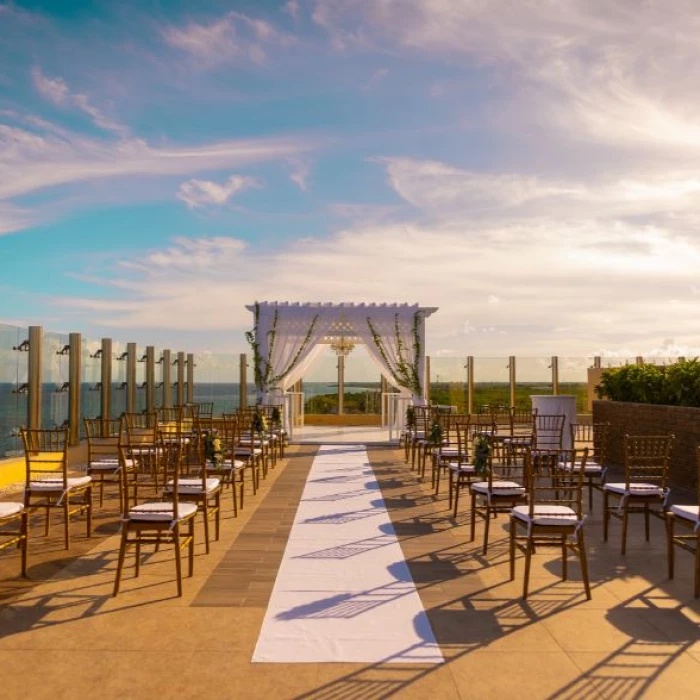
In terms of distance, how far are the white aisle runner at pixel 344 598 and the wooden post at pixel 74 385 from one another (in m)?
5.23

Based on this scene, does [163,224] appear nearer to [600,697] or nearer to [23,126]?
[23,126]

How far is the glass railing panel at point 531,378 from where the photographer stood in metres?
17.9

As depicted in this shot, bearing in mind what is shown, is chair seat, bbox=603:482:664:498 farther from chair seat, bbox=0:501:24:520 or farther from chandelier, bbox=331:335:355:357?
chandelier, bbox=331:335:355:357

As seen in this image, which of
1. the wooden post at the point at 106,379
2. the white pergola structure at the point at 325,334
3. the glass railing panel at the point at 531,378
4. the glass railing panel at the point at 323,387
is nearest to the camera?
the wooden post at the point at 106,379

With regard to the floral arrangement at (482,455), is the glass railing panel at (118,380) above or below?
above

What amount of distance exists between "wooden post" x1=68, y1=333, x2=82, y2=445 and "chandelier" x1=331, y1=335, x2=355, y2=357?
25.0 feet

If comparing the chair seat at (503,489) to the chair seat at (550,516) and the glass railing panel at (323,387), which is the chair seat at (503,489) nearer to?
the chair seat at (550,516)

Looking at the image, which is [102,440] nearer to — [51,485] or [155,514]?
[51,485]

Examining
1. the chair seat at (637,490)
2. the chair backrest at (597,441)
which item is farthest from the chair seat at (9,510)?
the chair seat at (637,490)

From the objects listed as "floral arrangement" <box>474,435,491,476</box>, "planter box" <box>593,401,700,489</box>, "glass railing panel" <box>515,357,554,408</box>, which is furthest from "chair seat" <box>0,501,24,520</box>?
"glass railing panel" <box>515,357,554,408</box>

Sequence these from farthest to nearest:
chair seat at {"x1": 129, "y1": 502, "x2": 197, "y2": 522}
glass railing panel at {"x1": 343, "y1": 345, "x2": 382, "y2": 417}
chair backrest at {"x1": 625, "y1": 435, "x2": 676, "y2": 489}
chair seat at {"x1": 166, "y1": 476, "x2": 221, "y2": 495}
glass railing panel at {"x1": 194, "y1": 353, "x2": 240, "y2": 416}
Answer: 1. glass railing panel at {"x1": 343, "y1": 345, "x2": 382, "y2": 417}
2. glass railing panel at {"x1": 194, "y1": 353, "x2": 240, "y2": 416}
3. chair seat at {"x1": 166, "y1": 476, "x2": 221, "y2": 495}
4. chair backrest at {"x1": 625, "y1": 435, "x2": 676, "y2": 489}
5. chair seat at {"x1": 129, "y1": 502, "x2": 197, "y2": 522}

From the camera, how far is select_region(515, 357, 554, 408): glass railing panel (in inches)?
703

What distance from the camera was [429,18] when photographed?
8.81 metres

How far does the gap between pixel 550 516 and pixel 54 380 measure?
8.33 metres
